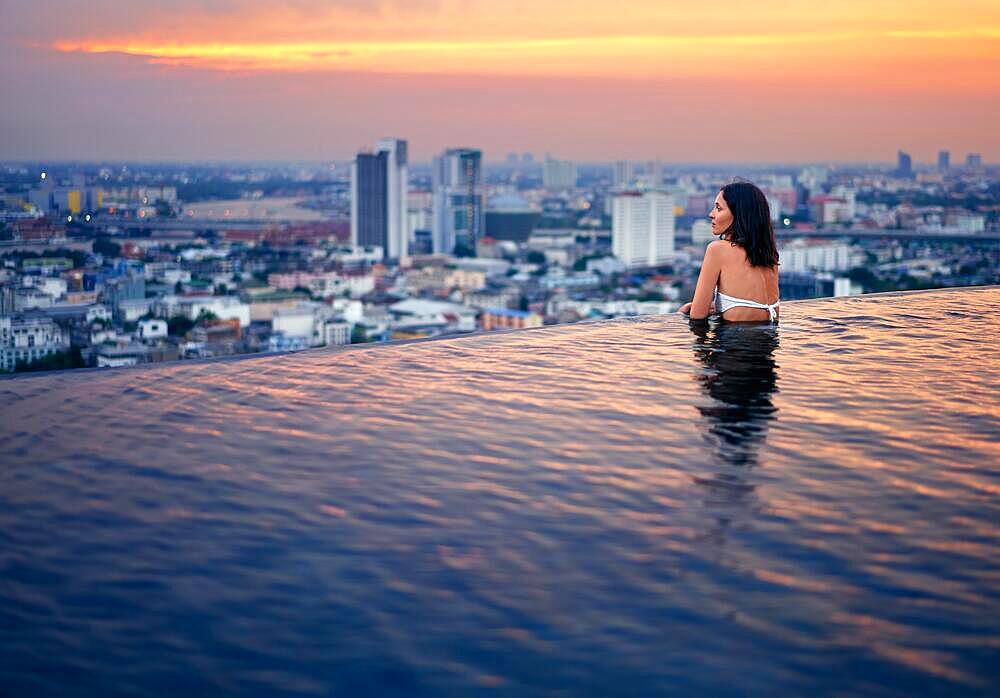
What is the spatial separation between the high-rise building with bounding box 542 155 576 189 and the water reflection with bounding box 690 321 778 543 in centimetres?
6149

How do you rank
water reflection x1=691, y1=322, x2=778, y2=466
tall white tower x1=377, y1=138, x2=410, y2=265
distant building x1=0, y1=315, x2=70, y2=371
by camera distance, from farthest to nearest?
tall white tower x1=377, y1=138, x2=410, y2=265 < distant building x1=0, y1=315, x2=70, y2=371 < water reflection x1=691, y1=322, x2=778, y2=466

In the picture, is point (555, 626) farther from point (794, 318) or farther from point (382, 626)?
point (794, 318)

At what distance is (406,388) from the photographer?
6.61 feet

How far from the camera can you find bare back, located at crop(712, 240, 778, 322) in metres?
2.78

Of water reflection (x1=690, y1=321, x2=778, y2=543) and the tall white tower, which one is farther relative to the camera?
the tall white tower

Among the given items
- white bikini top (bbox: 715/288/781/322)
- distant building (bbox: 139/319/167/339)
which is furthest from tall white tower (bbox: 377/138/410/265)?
white bikini top (bbox: 715/288/781/322)

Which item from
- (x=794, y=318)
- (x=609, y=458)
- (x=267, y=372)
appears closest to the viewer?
(x=609, y=458)

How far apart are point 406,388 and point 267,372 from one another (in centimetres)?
31

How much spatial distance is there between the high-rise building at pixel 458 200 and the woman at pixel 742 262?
44.1 metres

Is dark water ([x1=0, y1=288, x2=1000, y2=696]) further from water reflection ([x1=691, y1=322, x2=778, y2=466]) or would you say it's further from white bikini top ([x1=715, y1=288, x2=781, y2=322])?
white bikini top ([x1=715, y1=288, x2=781, y2=322])

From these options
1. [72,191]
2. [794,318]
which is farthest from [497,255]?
[794,318]

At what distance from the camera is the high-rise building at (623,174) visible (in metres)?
57.6

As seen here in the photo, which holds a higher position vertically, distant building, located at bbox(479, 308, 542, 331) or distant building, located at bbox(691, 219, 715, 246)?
distant building, located at bbox(691, 219, 715, 246)

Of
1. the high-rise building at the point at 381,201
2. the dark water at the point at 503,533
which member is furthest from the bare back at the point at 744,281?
Result: the high-rise building at the point at 381,201
